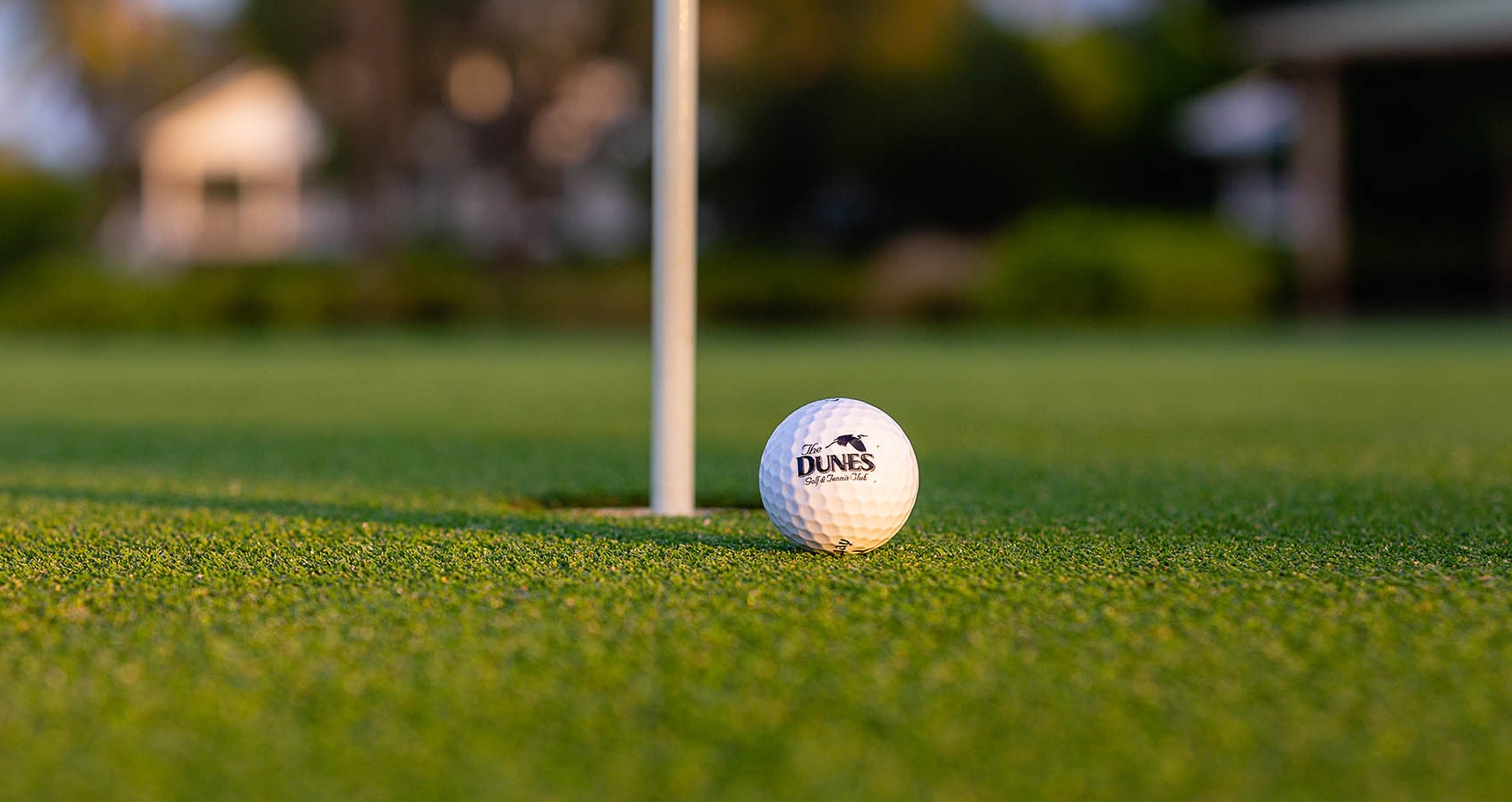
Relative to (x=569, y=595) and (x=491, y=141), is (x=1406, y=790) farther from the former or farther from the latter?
(x=491, y=141)

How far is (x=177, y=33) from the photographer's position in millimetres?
26375

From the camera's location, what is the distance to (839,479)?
2.79 m

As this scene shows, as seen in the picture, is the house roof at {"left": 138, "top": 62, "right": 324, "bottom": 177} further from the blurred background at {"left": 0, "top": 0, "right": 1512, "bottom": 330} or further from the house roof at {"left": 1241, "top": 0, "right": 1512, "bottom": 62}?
the house roof at {"left": 1241, "top": 0, "right": 1512, "bottom": 62}

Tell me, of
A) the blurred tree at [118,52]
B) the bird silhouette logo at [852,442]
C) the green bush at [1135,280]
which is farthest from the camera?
the blurred tree at [118,52]

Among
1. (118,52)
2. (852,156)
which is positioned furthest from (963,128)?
(118,52)

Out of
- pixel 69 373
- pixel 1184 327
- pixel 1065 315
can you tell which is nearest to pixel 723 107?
pixel 1065 315

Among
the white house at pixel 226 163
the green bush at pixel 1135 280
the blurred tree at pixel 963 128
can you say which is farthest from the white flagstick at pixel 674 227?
the white house at pixel 226 163

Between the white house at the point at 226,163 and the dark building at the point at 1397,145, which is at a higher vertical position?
the white house at the point at 226,163

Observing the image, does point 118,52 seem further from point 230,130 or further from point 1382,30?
point 230,130

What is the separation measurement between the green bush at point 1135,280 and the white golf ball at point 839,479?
54.9 ft

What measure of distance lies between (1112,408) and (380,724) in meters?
5.76

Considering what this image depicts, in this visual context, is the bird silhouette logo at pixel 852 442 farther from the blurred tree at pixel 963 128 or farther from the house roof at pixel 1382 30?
the blurred tree at pixel 963 128

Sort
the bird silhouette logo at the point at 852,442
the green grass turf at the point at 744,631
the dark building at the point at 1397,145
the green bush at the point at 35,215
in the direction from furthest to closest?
the green bush at the point at 35,215 → the dark building at the point at 1397,145 → the bird silhouette logo at the point at 852,442 → the green grass turf at the point at 744,631

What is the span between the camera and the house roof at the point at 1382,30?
17047 mm
